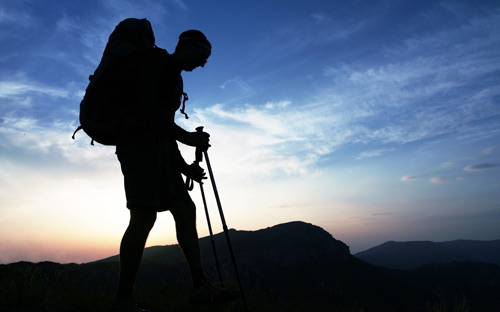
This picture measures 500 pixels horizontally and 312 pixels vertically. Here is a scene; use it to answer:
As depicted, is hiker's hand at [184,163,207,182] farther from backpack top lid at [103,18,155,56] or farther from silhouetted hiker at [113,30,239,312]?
backpack top lid at [103,18,155,56]

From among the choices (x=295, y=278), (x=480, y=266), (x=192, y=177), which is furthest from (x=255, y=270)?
(x=480, y=266)

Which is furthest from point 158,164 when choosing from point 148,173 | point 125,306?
point 125,306

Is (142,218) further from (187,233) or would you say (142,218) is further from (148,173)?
(187,233)

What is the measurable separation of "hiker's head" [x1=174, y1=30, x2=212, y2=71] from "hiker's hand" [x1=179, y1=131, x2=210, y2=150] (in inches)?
30.3

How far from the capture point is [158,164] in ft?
12.1

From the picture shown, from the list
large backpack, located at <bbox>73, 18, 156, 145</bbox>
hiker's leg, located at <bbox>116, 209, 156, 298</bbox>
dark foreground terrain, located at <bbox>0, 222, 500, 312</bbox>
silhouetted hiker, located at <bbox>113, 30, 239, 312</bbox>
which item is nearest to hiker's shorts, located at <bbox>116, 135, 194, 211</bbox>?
silhouetted hiker, located at <bbox>113, 30, 239, 312</bbox>

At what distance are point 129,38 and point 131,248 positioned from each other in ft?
7.45

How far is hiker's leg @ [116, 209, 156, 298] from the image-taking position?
3.34m

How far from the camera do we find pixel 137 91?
11.8ft

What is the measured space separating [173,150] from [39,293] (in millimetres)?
1979

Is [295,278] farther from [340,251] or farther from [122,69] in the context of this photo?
[122,69]

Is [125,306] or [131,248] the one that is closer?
[125,306]

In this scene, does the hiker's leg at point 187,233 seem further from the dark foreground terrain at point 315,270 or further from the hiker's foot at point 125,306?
the dark foreground terrain at point 315,270

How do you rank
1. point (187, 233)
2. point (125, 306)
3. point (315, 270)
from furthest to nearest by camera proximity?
1. point (315, 270)
2. point (187, 233)
3. point (125, 306)
